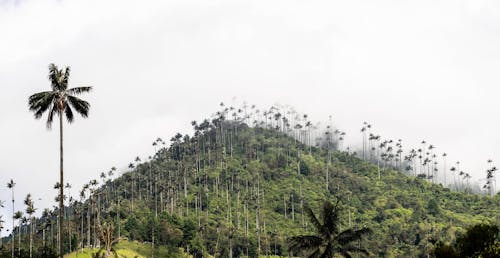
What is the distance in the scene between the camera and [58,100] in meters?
46.1

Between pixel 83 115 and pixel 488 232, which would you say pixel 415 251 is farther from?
pixel 83 115

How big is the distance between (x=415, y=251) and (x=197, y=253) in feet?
222

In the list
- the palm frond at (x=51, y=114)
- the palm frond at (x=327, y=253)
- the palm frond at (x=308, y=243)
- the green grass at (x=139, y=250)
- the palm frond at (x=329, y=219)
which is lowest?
the green grass at (x=139, y=250)

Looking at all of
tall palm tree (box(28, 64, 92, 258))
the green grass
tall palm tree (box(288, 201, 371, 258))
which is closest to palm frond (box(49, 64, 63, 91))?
tall palm tree (box(28, 64, 92, 258))

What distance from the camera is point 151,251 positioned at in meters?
163

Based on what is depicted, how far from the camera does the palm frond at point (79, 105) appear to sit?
152 ft

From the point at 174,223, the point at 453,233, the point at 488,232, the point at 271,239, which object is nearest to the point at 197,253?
the point at 174,223

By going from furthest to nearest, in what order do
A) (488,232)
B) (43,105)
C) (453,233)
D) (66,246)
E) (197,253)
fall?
(453,233) < (197,253) < (66,246) < (488,232) < (43,105)

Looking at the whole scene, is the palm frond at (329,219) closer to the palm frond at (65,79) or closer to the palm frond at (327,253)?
the palm frond at (327,253)

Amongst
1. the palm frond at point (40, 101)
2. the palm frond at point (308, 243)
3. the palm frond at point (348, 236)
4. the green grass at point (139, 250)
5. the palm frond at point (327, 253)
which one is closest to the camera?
the palm frond at point (40, 101)

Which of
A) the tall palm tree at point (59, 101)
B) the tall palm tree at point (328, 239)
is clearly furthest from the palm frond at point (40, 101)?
the tall palm tree at point (328, 239)

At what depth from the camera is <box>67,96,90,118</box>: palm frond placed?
46406 mm

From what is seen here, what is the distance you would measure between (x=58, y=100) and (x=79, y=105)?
5.25ft

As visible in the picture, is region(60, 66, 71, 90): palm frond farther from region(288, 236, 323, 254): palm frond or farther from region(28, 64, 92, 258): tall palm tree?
region(288, 236, 323, 254): palm frond
